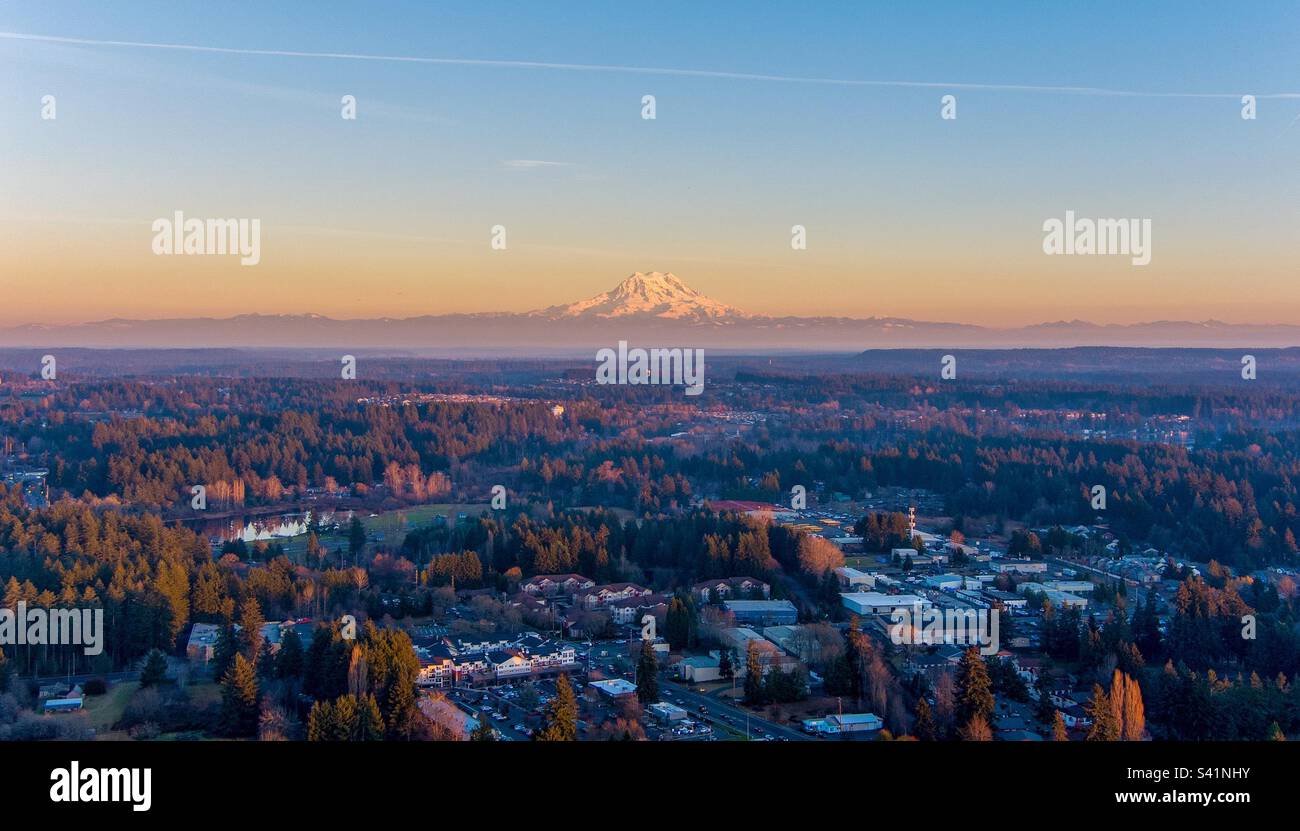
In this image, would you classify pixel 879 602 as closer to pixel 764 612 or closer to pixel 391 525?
pixel 764 612

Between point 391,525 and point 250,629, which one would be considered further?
point 391,525

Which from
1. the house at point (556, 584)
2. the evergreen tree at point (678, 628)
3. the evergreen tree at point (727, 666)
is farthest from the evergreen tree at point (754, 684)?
the house at point (556, 584)

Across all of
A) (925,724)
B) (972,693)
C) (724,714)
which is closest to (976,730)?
(925,724)

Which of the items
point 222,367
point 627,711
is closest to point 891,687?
point 627,711

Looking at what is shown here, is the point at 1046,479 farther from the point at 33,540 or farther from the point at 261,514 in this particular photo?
the point at 33,540

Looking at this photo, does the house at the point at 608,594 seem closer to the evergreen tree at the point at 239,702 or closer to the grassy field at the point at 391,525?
the evergreen tree at the point at 239,702

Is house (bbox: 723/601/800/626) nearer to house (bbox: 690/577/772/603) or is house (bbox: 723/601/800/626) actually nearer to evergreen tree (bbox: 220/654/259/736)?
house (bbox: 690/577/772/603)
